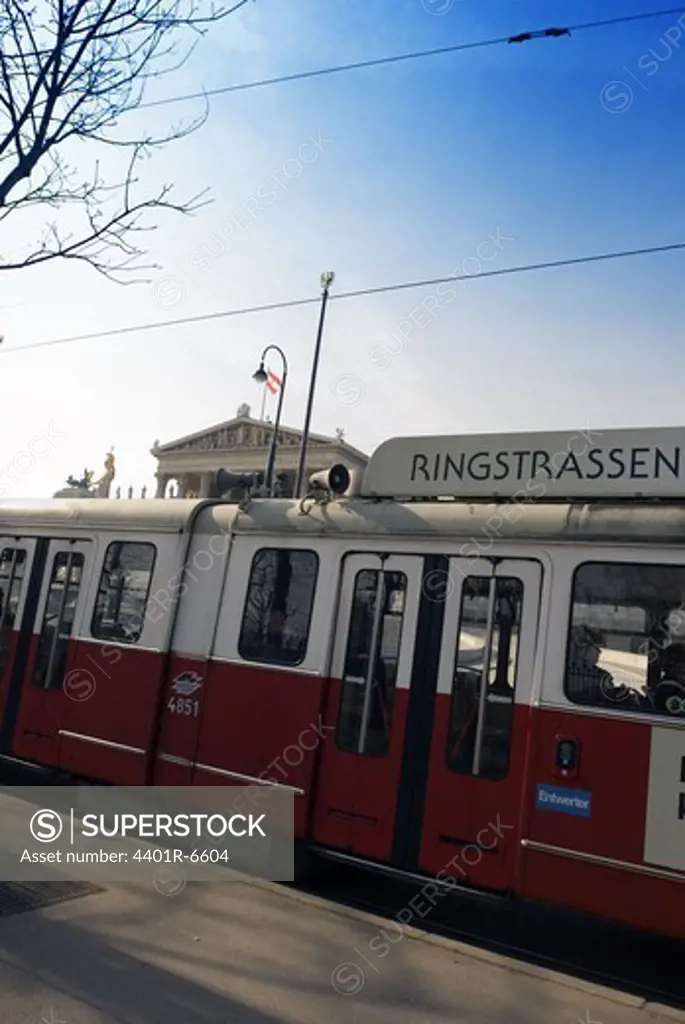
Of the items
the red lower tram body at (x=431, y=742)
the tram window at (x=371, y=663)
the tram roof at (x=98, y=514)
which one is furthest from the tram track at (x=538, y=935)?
the tram roof at (x=98, y=514)

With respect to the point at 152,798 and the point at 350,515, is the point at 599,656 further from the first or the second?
the point at 152,798

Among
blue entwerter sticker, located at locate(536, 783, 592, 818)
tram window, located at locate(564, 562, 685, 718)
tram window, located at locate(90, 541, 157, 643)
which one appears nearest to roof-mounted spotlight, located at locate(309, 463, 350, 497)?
tram window, located at locate(90, 541, 157, 643)

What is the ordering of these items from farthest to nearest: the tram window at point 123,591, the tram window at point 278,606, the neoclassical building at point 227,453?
the neoclassical building at point 227,453
the tram window at point 123,591
the tram window at point 278,606

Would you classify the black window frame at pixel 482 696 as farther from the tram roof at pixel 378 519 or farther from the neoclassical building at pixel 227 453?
the neoclassical building at pixel 227 453

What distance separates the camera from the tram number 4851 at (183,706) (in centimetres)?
671

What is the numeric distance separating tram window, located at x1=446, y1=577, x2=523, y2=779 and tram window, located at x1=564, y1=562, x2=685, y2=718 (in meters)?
0.42

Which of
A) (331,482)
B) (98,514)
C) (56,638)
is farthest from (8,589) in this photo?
(331,482)

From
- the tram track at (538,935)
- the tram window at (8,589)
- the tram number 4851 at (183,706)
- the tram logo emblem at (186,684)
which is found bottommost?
the tram track at (538,935)

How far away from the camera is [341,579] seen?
6.26 meters

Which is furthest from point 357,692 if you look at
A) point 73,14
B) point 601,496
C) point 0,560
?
point 73,14

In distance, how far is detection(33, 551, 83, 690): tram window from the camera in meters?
7.75

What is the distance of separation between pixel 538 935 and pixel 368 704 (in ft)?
6.61

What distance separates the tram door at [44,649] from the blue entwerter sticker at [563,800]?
4.69 metres

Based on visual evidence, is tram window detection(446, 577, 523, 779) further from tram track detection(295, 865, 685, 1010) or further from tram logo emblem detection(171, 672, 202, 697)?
tram logo emblem detection(171, 672, 202, 697)
